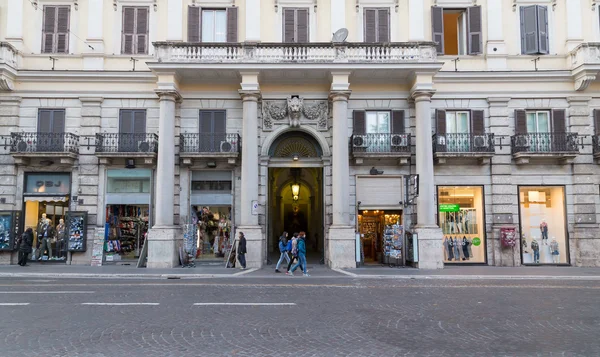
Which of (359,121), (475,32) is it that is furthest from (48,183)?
(475,32)

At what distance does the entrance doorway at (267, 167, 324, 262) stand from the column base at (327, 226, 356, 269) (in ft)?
13.2

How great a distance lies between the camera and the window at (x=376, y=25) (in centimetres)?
2220

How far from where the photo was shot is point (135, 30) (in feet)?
72.8

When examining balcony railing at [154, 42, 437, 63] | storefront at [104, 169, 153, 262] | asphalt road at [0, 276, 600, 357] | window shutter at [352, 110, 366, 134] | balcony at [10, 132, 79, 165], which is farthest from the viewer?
window shutter at [352, 110, 366, 134]

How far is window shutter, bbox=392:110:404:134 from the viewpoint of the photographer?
21719 millimetres

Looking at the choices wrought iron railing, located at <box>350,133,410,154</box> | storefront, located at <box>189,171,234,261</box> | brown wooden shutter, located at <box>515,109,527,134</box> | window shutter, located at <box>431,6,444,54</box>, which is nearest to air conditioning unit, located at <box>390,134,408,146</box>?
wrought iron railing, located at <box>350,133,410,154</box>

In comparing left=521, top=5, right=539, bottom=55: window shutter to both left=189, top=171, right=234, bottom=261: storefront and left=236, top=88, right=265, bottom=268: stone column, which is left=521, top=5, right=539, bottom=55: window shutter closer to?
left=236, top=88, right=265, bottom=268: stone column

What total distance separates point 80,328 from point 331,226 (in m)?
13.3

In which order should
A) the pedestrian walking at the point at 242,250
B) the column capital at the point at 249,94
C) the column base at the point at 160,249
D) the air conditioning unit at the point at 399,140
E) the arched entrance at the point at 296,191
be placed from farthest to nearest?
1. the arched entrance at the point at 296,191
2. the air conditioning unit at the point at 399,140
3. the column capital at the point at 249,94
4. the column base at the point at 160,249
5. the pedestrian walking at the point at 242,250

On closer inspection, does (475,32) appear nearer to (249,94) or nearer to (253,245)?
(249,94)

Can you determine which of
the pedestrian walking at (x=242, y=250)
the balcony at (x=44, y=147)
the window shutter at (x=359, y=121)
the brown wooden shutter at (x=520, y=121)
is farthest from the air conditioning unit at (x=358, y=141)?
the balcony at (x=44, y=147)

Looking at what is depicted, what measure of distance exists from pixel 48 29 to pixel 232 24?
8.78m

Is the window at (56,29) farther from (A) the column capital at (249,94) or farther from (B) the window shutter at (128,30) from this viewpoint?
(A) the column capital at (249,94)

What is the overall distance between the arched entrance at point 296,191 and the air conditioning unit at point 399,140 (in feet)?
11.3
